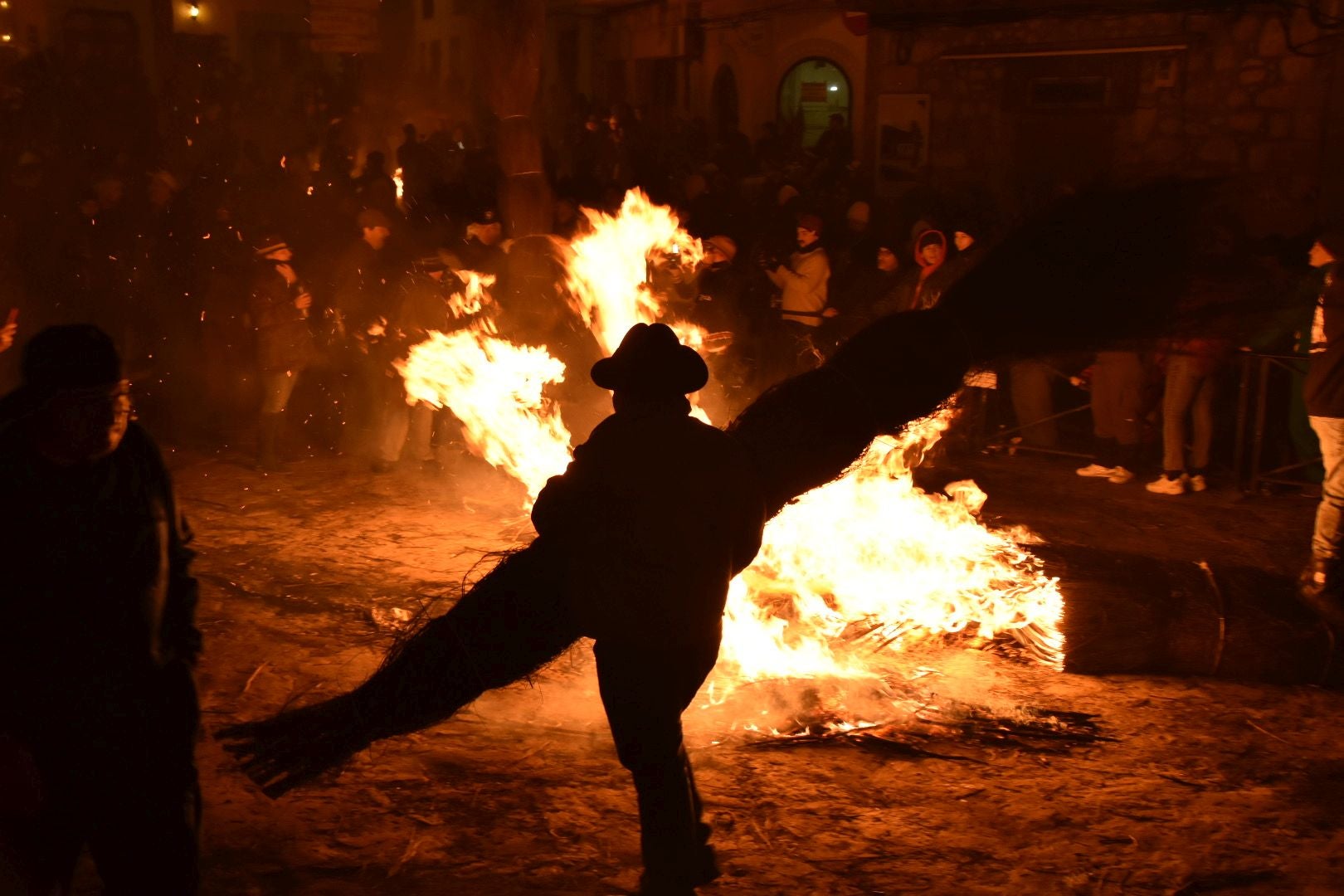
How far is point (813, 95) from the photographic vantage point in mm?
22281

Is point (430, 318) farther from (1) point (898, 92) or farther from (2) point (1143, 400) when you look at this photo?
(1) point (898, 92)

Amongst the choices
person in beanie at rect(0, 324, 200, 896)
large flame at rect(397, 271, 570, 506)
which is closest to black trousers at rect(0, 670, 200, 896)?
person in beanie at rect(0, 324, 200, 896)

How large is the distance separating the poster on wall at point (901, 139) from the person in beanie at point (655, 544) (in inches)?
547

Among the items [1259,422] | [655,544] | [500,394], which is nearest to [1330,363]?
[1259,422]

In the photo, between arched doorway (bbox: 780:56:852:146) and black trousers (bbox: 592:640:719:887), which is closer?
Result: black trousers (bbox: 592:640:719:887)

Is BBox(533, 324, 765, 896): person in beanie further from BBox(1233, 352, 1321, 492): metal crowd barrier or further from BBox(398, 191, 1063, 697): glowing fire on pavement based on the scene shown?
BBox(1233, 352, 1321, 492): metal crowd barrier

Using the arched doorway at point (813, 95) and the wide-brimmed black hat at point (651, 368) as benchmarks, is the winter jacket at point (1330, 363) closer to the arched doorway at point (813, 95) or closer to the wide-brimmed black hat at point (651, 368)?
the wide-brimmed black hat at point (651, 368)

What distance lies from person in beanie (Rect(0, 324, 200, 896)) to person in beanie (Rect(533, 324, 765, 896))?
4.07 ft

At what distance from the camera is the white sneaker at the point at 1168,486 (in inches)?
391

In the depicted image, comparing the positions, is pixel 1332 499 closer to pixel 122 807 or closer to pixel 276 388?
pixel 122 807

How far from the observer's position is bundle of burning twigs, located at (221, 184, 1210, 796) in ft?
13.7

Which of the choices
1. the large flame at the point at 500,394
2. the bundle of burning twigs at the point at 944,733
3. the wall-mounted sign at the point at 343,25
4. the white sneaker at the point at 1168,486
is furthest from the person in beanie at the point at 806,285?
the wall-mounted sign at the point at 343,25

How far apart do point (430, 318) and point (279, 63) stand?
31260 millimetres

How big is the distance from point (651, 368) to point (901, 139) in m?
14.3
